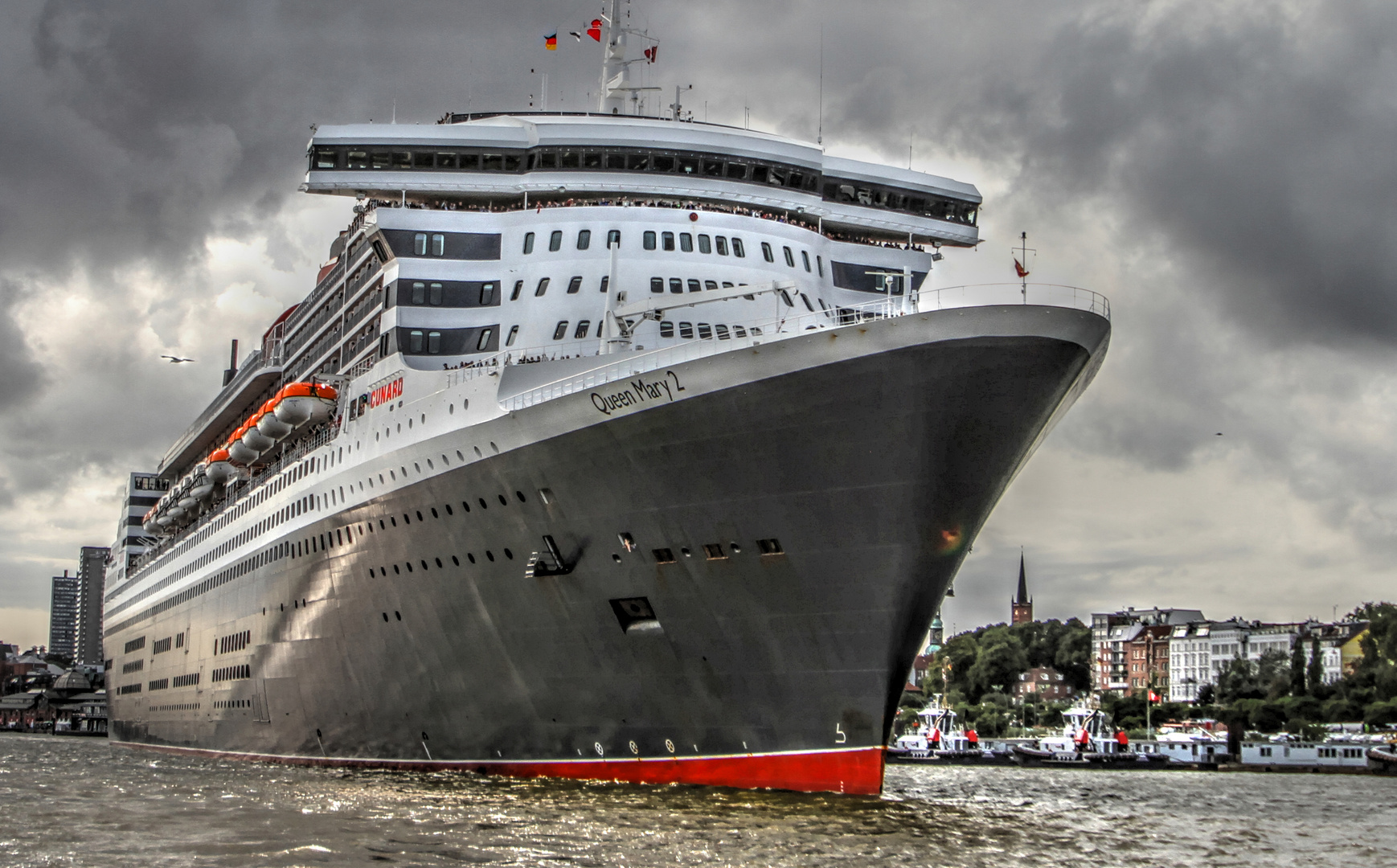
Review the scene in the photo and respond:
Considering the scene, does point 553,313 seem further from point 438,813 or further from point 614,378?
point 438,813

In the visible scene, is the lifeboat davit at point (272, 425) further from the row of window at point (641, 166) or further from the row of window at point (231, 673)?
the row of window at point (231, 673)

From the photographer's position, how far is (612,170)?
2998cm

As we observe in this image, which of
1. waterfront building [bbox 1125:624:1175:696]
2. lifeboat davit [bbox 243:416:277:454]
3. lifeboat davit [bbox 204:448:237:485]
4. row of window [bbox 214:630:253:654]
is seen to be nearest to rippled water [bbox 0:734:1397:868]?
row of window [bbox 214:630:253:654]

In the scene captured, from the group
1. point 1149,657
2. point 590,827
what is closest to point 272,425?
point 590,827

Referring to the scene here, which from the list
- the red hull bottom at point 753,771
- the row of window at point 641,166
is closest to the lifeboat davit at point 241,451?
the row of window at point 641,166

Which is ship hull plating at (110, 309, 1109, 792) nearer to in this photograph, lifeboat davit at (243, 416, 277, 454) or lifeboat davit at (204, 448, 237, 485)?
lifeboat davit at (243, 416, 277, 454)

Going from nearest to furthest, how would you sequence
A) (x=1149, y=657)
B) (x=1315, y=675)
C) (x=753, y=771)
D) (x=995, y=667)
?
1. (x=753, y=771)
2. (x=1315, y=675)
3. (x=995, y=667)
4. (x=1149, y=657)

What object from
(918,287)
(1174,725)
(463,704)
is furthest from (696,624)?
(1174,725)

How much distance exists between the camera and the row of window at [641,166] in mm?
29984

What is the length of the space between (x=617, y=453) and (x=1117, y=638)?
455ft

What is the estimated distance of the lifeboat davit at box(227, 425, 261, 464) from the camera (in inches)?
1481

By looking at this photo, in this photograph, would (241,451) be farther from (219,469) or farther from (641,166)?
(641,166)

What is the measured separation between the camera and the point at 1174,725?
90.2 m

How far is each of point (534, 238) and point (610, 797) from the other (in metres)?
12.0
